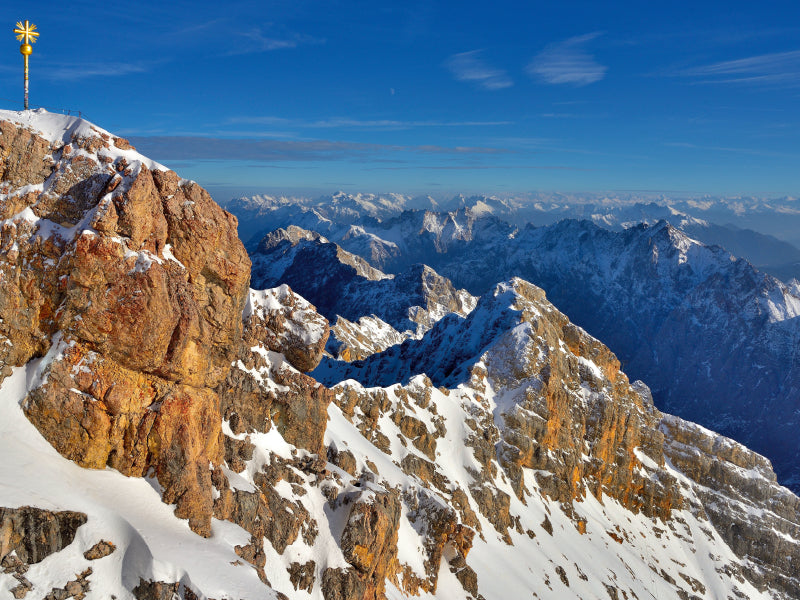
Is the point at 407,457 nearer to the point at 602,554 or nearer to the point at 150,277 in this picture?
the point at 602,554

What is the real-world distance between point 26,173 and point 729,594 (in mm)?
167332

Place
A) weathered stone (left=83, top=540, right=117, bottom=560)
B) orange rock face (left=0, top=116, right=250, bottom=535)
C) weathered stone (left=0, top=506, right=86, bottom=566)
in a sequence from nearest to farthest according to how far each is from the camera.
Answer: weathered stone (left=0, top=506, right=86, bottom=566), weathered stone (left=83, top=540, right=117, bottom=560), orange rock face (left=0, top=116, right=250, bottom=535)

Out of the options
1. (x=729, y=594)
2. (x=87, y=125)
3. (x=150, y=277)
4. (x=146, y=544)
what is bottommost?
(x=729, y=594)

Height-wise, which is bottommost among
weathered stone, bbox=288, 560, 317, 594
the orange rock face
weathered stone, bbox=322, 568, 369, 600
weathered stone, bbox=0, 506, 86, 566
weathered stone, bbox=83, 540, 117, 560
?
weathered stone, bbox=322, 568, 369, 600

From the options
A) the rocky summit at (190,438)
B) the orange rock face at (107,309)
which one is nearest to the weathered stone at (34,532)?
the rocky summit at (190,438)

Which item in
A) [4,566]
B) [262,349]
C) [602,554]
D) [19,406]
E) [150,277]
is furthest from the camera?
[602,554]

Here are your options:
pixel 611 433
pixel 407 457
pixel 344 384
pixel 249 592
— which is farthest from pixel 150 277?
pixel 611 433

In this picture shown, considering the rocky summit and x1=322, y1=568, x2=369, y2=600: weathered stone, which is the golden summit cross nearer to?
the rocky summit

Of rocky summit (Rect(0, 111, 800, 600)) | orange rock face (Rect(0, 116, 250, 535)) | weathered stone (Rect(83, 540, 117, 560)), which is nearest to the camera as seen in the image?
weathered stone (Rect(83, 540, 117, 560))

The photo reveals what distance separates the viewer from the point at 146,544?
104ft

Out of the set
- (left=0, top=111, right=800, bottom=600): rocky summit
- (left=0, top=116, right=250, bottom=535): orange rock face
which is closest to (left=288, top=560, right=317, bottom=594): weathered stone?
(left=0, top=111, right=800, bottom=600): rocky summit

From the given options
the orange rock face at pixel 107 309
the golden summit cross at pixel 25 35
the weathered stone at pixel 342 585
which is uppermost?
the golden summit cross at pixel 25 35

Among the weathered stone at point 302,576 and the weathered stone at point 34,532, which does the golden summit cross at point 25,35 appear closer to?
the weathered stone at point 34,532

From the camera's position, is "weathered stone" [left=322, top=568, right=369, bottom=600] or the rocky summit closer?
the rocky summit
